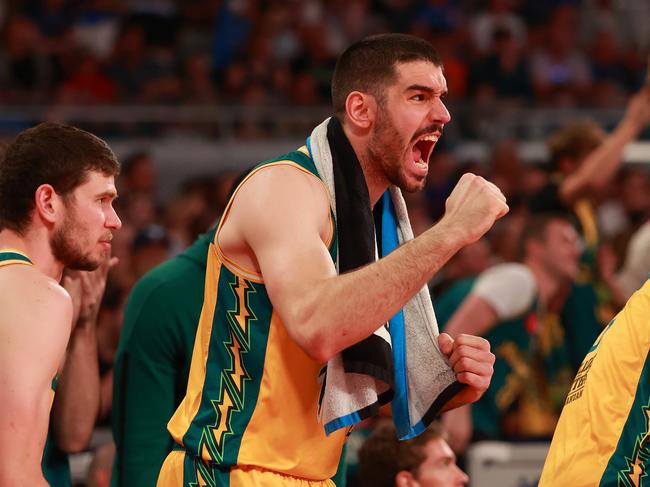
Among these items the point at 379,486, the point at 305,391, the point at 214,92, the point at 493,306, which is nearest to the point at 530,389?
the point at 493,306

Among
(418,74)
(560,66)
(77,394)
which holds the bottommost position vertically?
(77,394)

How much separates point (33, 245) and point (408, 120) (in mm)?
1118

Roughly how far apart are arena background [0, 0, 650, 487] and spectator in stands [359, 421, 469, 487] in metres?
4.52

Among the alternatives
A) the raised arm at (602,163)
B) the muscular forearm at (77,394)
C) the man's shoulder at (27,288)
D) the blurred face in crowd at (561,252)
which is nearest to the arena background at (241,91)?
the raised arm at (602,163)

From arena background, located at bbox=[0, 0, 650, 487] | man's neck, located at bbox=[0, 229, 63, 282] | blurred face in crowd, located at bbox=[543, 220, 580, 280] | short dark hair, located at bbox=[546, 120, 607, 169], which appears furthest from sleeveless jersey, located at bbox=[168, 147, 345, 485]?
arena background, located at bbox=[0, 0, 650, 487]

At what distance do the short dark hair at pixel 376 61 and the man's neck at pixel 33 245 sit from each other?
0.94 metres

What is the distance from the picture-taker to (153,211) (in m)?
9.34

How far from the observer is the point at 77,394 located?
4.01 meters

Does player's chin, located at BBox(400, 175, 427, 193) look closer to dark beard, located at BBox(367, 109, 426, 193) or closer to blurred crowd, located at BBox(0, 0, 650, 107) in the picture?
dark beard, located at BBox(367, 109, 426, 193)

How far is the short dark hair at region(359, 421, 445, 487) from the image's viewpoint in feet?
14.7

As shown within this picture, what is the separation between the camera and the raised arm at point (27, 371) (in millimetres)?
2844

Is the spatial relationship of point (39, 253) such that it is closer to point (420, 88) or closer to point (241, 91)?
point (420, 88)

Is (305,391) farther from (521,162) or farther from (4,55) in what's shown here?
(4,55)

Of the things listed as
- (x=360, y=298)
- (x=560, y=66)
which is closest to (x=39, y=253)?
(x=360, y=298)
